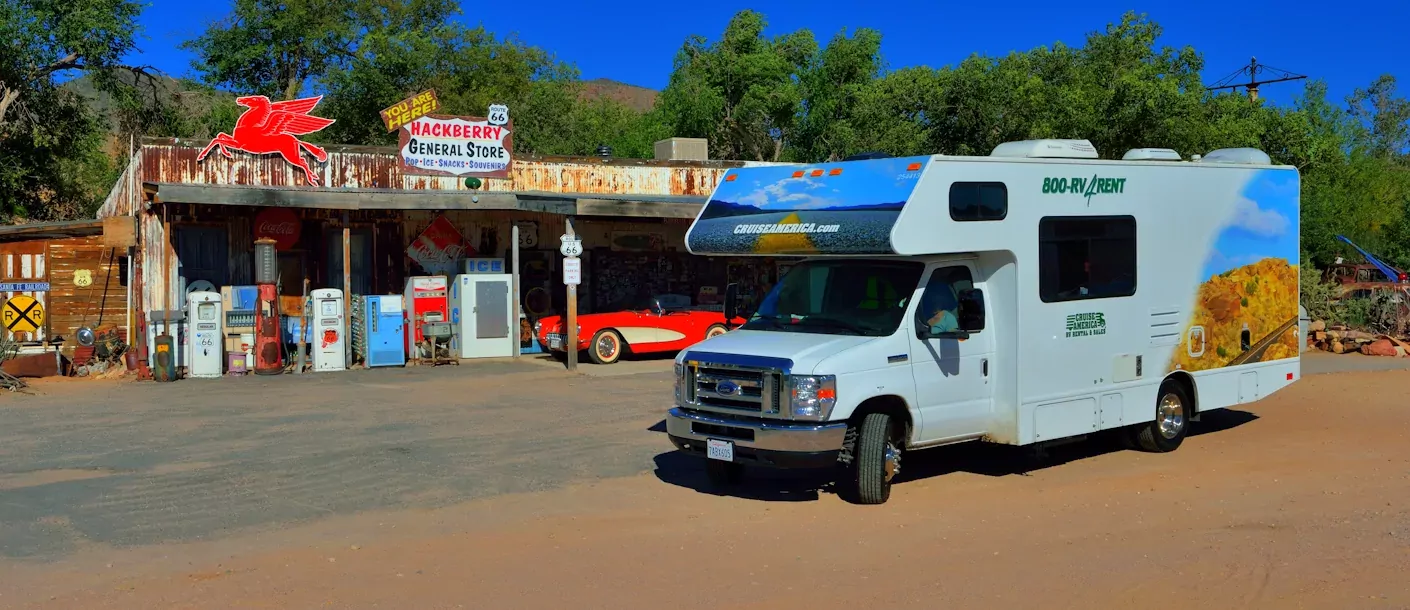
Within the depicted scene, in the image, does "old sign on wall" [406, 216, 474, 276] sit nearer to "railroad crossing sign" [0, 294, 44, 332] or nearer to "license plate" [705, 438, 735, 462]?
"railroad crossing sign" [0, 294, 44, 332]

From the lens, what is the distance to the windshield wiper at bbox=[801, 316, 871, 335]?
384 inches

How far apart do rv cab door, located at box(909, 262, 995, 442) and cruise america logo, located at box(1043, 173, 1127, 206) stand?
45.2 inches

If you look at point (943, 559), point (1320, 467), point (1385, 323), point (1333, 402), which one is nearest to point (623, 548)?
point (943, 559)

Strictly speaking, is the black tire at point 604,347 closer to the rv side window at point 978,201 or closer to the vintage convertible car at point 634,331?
the vintage convertible car at point 634,331

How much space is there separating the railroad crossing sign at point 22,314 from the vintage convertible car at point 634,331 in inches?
345

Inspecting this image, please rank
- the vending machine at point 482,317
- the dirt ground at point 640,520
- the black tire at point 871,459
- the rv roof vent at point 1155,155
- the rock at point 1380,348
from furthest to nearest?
the rock at point 1380,348
the vending machine at point 482,317
the rv roof vent at point 1155,155
the black tire at point 871,459
the dirt ground at point 640,520

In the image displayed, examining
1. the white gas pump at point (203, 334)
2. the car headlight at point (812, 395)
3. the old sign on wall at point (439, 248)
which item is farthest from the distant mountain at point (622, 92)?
the car headlight at point (812, 395)

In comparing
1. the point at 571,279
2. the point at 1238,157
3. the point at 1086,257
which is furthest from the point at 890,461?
the point at 571,279

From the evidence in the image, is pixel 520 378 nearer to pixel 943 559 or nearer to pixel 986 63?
pixel 943 559

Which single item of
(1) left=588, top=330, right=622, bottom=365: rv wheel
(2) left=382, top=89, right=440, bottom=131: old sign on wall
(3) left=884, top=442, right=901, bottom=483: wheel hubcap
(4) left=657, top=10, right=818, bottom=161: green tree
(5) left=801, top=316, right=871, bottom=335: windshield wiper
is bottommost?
(3) left=884, top=442, right=901, bottom=483: wheel hubcap

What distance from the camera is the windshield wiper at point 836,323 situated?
9.76m

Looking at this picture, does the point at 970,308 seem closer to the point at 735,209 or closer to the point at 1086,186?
the point at 1086,186

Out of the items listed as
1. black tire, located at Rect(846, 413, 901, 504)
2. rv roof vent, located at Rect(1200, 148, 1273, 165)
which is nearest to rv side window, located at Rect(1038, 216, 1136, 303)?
black tire, located at Rect(846, 413, 901, 504)

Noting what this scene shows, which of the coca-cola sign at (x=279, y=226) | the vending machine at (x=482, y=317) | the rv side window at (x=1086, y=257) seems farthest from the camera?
the vending machine at (x=482, y=317)
